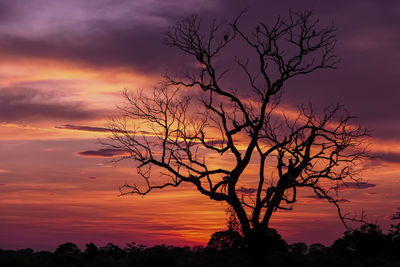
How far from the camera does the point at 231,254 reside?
2558cm

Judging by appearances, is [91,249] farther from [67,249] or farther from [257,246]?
[257,246]

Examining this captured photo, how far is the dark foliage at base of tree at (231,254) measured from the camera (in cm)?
1959

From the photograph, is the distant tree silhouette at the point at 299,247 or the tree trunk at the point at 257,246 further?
the distant tree silhouette at the point at 299,247

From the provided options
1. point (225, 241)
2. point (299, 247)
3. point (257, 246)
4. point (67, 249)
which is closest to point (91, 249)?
point (67, 249)

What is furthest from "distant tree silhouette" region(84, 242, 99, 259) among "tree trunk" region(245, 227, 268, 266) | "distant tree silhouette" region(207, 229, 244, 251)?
"tree trunk" region(245, 227, 268, 266)

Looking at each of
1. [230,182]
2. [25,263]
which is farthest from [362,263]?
[25,263]

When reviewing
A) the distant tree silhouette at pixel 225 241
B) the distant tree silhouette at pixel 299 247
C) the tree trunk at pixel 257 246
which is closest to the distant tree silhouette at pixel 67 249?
the distant tree silhouette at pixel 225 241

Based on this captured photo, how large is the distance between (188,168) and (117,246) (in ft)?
32.0

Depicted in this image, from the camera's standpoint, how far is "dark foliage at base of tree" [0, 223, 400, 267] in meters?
19.6

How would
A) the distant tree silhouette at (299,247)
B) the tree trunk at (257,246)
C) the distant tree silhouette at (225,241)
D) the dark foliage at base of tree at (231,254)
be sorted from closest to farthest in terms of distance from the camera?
the dark foliage at base of tree at (231,254) → the tree trunk at (257,246) → the distant tree silhouette at (225,241) → the distant tree silhouette at (299,247)

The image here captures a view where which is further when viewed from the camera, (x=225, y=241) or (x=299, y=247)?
(x=299, y=247)

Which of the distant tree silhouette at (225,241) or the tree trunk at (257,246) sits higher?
the distant tree silhouette at (225,241)

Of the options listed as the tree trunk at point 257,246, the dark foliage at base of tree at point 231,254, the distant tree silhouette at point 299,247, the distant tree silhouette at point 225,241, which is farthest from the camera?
the distant tree silhouette at point 299,247

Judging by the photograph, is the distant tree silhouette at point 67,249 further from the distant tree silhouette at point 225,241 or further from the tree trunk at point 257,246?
the tree trunk at point 257,246
